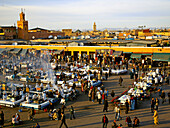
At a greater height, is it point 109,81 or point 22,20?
point 22,20

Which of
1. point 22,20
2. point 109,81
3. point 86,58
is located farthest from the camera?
point 22,20

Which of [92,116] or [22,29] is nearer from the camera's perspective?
[92,116]

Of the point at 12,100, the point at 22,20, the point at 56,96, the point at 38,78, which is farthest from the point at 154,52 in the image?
the point at 22,20

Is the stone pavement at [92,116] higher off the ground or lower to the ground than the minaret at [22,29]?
lower

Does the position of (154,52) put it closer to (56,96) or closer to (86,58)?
(86,58)

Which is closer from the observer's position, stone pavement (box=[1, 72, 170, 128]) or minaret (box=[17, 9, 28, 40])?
stone pavement (box=[1, 72, 170, 128])

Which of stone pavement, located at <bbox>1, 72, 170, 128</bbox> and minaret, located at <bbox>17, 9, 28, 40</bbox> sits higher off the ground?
minaret, located at <bbox>17, 9, 28, 40</bbox>

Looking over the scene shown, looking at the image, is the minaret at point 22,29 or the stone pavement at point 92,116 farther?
the minaret at point 22,29

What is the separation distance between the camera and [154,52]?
2753 centimetres

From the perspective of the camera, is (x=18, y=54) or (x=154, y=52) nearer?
(x=154, y=52)

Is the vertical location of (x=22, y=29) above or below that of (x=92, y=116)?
above

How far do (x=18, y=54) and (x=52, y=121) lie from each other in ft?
86.7

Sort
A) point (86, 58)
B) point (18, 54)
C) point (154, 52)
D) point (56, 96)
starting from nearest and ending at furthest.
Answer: point (56, 96) < point (154, 52) < point (86, 58) < point (18, 54)

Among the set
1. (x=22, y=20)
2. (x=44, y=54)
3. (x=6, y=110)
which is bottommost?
(x=6, y=110)
